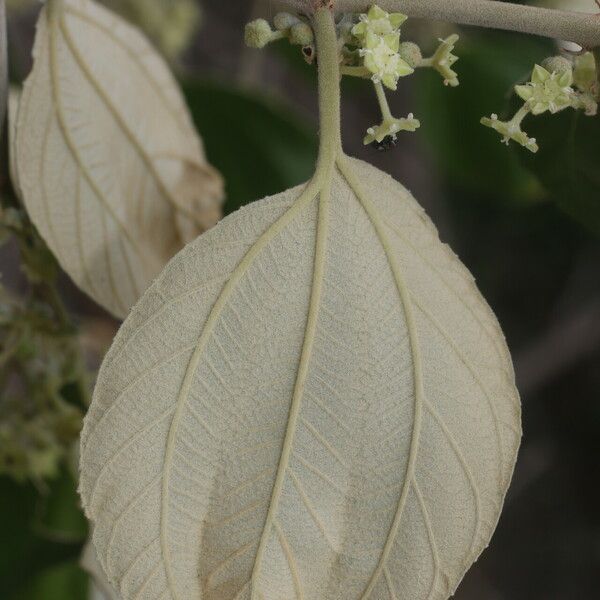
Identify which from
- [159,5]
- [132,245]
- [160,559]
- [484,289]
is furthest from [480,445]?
[484,289]

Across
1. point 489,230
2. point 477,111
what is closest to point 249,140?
point 477,111

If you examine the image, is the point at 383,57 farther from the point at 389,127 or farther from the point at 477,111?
the point at 477,111

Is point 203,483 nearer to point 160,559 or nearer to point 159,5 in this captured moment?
point 160,559

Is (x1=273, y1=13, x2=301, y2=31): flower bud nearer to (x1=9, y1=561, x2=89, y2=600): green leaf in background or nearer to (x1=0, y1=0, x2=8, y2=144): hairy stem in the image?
(x1=0, y1=0, x2=8, y2=144): hairy stem

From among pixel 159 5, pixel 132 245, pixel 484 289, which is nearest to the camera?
pixel 132 245

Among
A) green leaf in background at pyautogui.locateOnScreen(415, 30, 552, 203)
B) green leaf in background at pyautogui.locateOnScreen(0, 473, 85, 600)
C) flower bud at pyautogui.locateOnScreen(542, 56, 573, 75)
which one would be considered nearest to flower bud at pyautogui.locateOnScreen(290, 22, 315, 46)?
flower bud at pyautogui.locateOnScreen(542, 56, 573, 75)

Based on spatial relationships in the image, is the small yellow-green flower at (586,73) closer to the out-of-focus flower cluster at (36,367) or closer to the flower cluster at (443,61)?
the flower cluster at (443,61)
